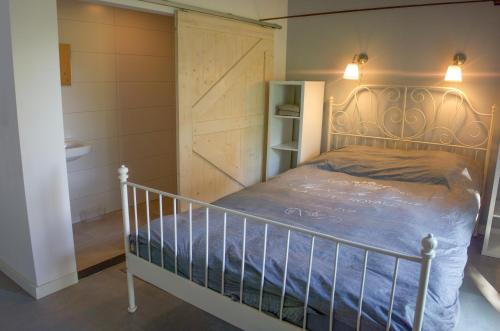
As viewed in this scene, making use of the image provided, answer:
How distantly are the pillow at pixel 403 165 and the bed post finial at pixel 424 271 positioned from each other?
190 centimetres

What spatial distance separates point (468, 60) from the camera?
141 inches

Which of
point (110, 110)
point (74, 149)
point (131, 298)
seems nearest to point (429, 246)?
point (131, 298)

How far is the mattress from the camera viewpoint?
66.3 inches

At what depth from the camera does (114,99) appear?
4062 millimetres

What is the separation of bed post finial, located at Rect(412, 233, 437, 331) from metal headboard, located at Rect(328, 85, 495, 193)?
265 cm

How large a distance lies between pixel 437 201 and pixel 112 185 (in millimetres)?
3076

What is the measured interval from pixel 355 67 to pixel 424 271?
9.50 ft

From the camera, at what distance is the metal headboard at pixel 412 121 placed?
367 centimetres

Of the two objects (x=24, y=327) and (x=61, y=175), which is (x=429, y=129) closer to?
(x=61, y=175)

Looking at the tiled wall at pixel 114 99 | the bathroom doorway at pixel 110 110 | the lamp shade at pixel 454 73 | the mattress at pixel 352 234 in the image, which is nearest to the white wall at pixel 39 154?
the bathroom doorway at pixel 110 110

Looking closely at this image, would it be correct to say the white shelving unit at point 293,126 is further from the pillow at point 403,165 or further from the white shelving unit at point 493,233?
the white shelving unit at point 493,233

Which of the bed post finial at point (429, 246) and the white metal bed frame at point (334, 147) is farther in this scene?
the white metal bed frame at point (334, 147)

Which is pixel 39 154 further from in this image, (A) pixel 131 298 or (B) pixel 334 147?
(B) pixel 334 147

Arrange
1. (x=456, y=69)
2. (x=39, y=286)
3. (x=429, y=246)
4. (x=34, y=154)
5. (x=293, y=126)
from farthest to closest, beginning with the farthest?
(x=293, y=126), (x=456, y=69), (x=39, y=286), (x=34, y=154), (x=429, y=246)
